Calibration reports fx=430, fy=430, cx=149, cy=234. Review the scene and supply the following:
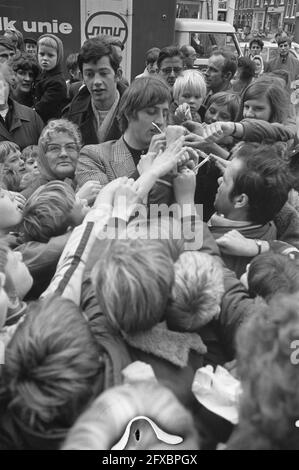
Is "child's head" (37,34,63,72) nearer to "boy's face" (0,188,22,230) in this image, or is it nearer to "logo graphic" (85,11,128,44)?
"logo graphic" (85,11,128,44)

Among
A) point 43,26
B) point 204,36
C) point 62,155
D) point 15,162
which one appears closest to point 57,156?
point 62,155

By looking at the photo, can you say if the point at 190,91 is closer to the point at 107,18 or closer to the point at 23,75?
the point at 23,75

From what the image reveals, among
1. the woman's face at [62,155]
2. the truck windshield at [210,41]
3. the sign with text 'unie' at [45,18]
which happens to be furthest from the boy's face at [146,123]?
the truck windshield at [210,41]

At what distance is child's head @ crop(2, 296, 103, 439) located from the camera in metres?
0.92

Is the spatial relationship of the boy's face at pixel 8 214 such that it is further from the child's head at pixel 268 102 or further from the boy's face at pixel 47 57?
the boy's face at pixel 47 57

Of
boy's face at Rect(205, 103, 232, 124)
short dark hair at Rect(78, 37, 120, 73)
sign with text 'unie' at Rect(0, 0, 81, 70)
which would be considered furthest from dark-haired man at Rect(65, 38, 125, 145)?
sign with text 'unie' at Rect(0, 0, 81, 70)

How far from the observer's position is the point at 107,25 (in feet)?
22.5

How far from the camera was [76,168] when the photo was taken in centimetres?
211

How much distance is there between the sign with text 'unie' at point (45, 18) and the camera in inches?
269

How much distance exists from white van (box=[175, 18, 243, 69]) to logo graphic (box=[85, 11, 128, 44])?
6.16 feet

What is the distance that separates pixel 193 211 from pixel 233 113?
156 centimetres

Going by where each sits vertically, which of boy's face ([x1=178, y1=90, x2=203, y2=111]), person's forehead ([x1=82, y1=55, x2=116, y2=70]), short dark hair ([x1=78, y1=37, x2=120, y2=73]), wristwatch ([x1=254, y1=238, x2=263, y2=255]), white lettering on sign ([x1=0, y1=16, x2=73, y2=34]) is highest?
white lettering on sign ([x1=0, y1=16, x2=73, y2=34])

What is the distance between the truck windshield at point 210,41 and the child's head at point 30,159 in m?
7.29

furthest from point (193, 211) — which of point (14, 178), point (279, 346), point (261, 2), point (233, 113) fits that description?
point (261, 2)
